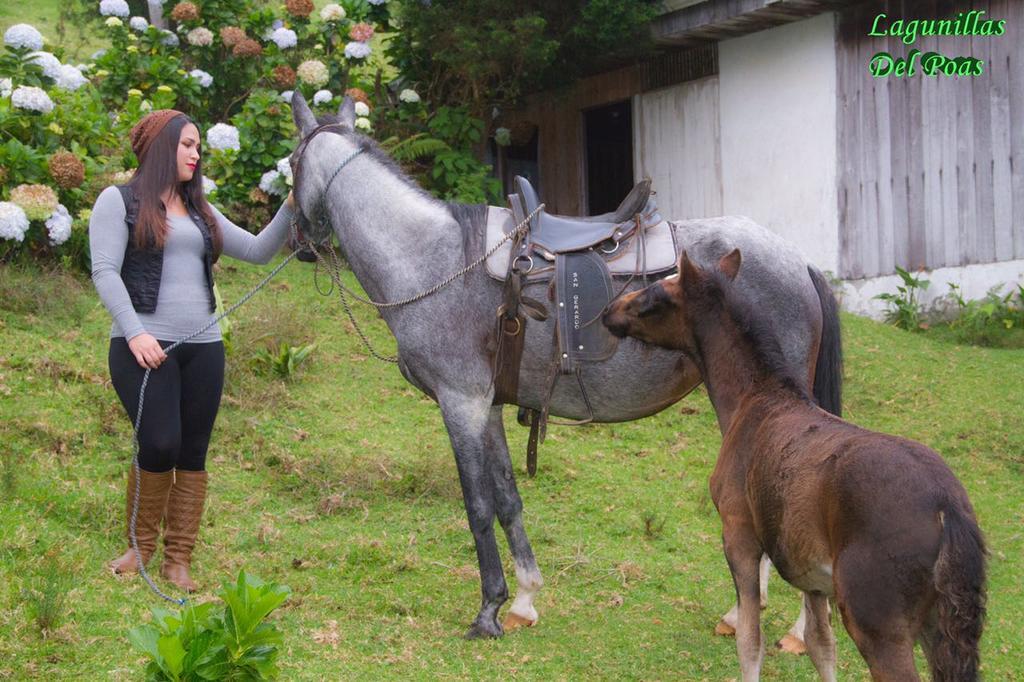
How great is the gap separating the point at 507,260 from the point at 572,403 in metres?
0.79

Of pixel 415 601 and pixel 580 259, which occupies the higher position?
pixel 580 259

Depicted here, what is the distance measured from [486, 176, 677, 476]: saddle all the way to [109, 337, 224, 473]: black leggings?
140 cm

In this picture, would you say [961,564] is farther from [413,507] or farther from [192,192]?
[413,507]

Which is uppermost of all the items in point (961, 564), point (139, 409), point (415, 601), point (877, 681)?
point (139, 409)

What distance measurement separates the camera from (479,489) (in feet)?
16.8

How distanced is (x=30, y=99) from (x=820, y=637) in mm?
7550

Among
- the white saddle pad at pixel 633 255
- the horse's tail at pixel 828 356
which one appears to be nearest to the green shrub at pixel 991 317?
the horse's tail at pixel 828 356

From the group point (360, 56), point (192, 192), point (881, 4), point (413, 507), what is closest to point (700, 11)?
point (881, 4)

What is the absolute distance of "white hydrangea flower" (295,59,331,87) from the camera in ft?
36.1

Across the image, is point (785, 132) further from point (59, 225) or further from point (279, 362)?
point (59, 225)

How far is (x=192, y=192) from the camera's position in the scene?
5164mm

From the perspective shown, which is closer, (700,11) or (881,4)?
(881,4)

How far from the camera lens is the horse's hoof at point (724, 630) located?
5234mm

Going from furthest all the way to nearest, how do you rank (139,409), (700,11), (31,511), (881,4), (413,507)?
(700,11) < (881,4) < (413,507) < (31,511) < (139,409)
